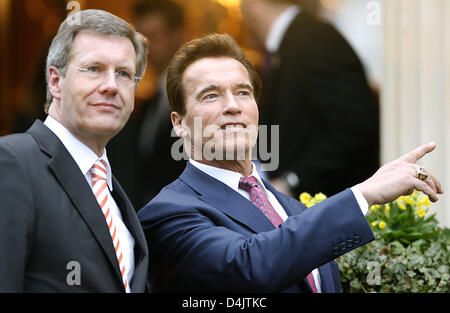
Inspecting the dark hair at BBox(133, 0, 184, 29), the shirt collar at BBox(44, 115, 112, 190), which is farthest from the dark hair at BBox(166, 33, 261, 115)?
Answer: the dark hair at BBox(133, 0, 184, 29)

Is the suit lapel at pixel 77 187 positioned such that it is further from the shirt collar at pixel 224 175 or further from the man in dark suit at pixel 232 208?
the shirt collar at pixel 224 175

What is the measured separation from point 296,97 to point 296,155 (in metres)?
0.41

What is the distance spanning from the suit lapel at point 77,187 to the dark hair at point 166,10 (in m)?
4.10

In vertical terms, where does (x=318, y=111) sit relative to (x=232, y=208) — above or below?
above

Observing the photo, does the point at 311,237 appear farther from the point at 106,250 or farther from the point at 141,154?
the point at 141,154

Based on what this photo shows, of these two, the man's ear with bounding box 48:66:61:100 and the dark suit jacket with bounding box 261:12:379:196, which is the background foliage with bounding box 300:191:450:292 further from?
the dark suit jacket with bounding box 261:12:379:196

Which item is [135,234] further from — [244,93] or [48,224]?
[244,93]

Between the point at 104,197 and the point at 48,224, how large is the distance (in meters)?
0.32

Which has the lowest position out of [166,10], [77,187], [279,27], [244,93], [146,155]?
[146,155]

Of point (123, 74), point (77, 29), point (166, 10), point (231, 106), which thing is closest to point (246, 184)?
point (231, 106)

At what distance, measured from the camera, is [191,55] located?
3.12 metres

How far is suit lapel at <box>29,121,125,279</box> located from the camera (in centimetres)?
242

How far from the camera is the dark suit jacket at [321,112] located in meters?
5.36

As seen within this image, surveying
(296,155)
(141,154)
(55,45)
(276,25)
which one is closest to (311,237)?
(55,45)
